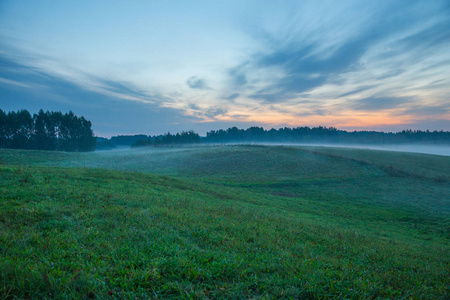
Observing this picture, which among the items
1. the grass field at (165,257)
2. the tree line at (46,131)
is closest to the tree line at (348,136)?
the tree line at (46,131)

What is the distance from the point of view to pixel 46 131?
95625mm

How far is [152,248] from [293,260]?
414 centimetres

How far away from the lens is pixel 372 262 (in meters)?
7.53

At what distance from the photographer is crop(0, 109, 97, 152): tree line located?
8600cm

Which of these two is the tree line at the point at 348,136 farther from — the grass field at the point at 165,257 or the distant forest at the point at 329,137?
the grass field at the point at 165,257

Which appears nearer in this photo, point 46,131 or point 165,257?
point 165,257

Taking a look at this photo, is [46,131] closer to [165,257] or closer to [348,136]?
[165,257]

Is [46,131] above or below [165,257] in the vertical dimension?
above

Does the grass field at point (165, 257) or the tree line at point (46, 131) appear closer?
the grass field at point (165, 257)

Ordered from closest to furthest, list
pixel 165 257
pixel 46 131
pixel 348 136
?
pixel 165 257, pixel 46 131, pixel 348 136

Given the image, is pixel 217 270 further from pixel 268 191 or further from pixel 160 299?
pixel 268 191

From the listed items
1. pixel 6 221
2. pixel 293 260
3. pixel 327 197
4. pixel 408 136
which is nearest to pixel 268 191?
pixel 327 197

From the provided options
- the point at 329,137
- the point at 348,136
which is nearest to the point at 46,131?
the point at 329,137

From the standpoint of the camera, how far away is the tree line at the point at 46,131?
86000mm
